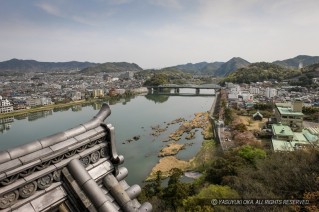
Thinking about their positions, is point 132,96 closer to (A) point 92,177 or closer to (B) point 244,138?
(B) point 244,138

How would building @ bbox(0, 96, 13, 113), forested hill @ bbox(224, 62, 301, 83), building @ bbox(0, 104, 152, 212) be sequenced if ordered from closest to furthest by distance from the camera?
1. building @ bbox(0, 104, 152, 212)
2. building @ bbox(0, 96, 13, 113)
3. forested hill @ bbox(224, 62, 301, 83)

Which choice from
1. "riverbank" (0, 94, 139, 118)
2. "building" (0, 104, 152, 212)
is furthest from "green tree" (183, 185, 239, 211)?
"riverbank" (0, 94, 139, 118)

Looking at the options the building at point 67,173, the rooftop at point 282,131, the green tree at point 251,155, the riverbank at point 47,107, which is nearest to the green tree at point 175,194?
the green tree at point 251,155

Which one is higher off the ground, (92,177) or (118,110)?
(92,177)

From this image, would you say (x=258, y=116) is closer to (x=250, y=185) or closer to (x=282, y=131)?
(x=282, y=131)

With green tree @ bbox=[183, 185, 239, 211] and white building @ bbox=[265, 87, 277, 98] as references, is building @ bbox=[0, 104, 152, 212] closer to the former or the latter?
green tree @ bbox=[183, 185, 239, 211]

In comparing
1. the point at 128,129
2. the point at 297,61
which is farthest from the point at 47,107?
the point at 297,61

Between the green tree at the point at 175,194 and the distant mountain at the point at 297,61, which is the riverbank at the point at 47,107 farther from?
the distant mountain at the point at 297,61

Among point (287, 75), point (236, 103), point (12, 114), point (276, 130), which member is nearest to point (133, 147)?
point (276, 130)
